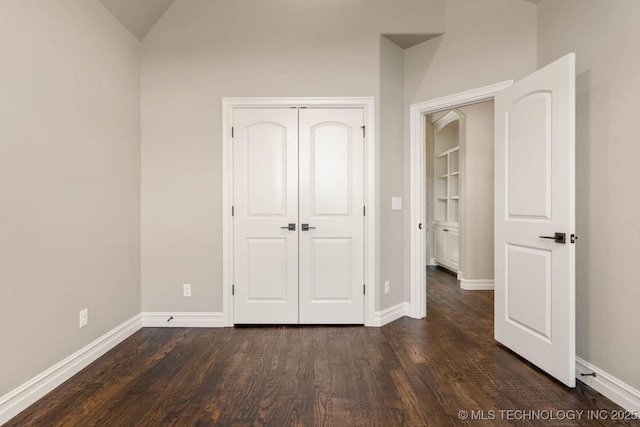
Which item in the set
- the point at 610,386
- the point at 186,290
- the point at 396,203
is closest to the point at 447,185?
the point at 396,203

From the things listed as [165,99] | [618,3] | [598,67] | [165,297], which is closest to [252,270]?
[165,297]

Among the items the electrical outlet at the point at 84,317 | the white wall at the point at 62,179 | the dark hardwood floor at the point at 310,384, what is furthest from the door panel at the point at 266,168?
the electrical outlet at the point at 84,317

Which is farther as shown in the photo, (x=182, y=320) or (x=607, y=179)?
(x=182, y=320)

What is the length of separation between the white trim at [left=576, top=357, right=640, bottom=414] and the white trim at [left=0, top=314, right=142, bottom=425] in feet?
10.8

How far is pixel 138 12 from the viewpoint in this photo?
2891 millimetres

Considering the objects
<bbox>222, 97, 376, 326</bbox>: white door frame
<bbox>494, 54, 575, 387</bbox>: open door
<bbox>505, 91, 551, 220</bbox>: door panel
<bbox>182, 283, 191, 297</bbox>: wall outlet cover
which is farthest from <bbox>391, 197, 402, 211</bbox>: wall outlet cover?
<bbox>182, 283, 191, 297</bbox>: wall outlet cover

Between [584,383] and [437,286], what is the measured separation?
8.83 feet

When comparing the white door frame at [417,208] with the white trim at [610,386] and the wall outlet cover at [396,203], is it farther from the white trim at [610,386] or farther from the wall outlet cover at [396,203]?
the white trim at [610,386]

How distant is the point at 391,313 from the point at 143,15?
3518mm

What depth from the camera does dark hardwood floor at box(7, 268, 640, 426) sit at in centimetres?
178

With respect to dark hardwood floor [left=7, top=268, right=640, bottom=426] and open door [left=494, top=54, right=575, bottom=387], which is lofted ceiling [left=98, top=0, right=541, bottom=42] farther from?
dark hardwood floor [left=7, top=268, right=640, bottom=426]

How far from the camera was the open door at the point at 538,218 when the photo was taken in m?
2.06

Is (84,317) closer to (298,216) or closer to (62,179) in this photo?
(62,179)

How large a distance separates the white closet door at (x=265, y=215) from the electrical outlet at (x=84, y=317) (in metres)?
1.15
